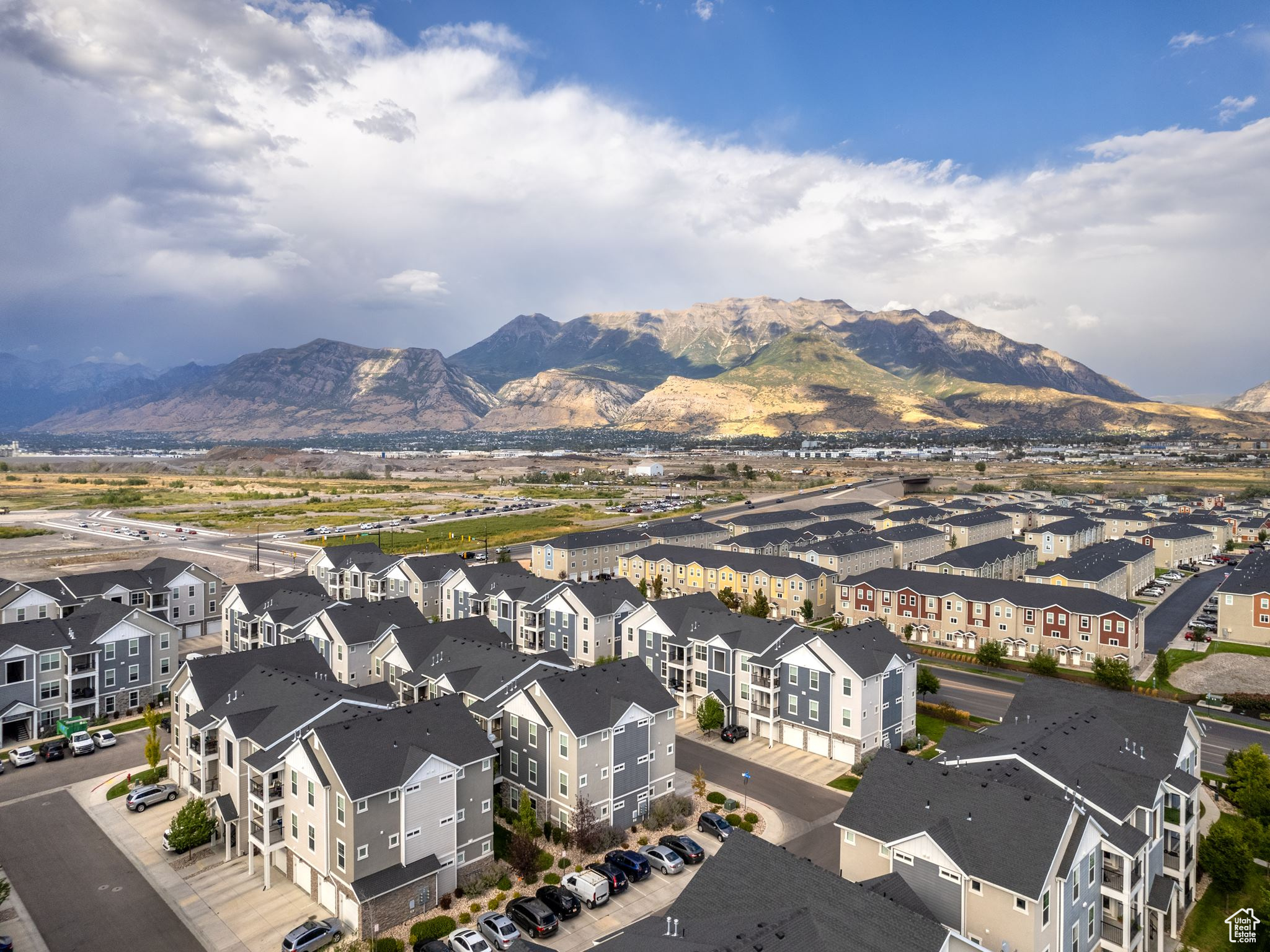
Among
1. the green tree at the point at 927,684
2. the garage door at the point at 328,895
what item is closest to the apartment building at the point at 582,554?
the green tree at the point at 927,684

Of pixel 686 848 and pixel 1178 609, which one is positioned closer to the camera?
pixel 686 848

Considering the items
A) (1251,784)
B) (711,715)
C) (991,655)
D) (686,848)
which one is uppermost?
(1251,784)

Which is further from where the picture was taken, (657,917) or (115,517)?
(115,517)

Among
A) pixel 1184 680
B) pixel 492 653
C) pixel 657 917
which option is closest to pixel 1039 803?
pixel 657 917

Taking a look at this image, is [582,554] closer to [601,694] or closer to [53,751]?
[601,694]

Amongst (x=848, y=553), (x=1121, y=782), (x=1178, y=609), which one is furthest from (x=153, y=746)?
(x=1178, y=609)

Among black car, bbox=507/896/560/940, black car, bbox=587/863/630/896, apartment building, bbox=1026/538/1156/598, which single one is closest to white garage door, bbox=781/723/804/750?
black car, bbox=587/863/630/896

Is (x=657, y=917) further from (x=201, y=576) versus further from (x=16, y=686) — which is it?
(x=201, y=576)
